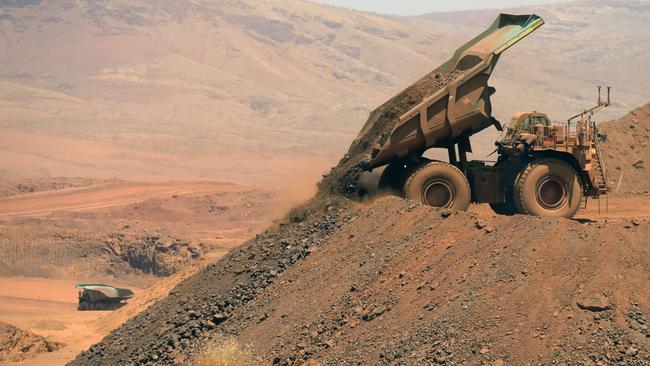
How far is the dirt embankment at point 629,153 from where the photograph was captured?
92.1 feet

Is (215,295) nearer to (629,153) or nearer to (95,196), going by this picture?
(629,153)

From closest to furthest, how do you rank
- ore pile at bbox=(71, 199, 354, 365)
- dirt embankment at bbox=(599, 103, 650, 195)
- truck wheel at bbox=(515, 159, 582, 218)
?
1. ore pile at bbox=(71, 199, 354, 365)
2. truck wheel at bbox=(515, 159, 582, 218)
3. dirt embankment at bbox=(599, 103, 650, 195)

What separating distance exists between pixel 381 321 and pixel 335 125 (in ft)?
347

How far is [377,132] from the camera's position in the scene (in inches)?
845

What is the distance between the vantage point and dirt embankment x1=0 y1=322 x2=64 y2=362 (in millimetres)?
26000

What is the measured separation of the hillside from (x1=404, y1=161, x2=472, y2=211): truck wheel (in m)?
66.2

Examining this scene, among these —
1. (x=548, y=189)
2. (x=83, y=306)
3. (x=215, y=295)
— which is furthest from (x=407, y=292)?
(x=83, y=306)

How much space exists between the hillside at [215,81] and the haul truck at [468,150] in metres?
65.8

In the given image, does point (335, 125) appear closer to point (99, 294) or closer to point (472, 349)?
point (99, 294)

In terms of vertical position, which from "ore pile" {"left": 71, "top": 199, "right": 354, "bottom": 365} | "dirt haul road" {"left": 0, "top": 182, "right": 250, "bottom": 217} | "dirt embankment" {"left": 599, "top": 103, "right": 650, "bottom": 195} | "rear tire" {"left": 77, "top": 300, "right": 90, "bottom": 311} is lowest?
"dirt haul road" {"left": 0, "top": 182, "right": 250, "bottom": 217}

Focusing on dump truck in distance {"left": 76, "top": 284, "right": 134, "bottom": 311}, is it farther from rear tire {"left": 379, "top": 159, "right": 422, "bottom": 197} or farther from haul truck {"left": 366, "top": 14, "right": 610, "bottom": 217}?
haul truck {"left": 366, "top": 14, "right": 610, "bottom": 217}

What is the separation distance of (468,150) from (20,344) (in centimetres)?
1172

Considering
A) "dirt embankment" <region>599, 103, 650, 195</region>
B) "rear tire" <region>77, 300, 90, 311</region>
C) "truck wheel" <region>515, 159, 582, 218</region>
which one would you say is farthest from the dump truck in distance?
"truck wheel" <region>515, 159, 582, 218</region>

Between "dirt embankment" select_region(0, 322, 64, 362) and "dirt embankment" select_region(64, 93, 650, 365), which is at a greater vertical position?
"dirt embankment" select_region(64, 93, 650, 365)
